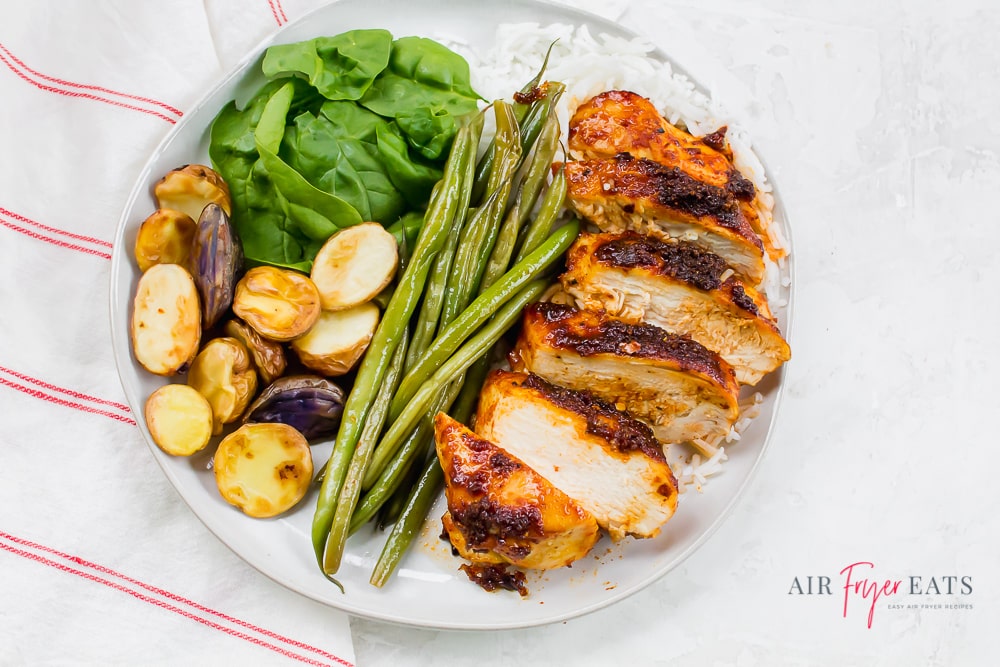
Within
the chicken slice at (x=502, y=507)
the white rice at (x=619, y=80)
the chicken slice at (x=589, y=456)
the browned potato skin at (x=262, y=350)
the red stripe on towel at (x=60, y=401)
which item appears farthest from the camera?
the white rice at (x=619, y=80)

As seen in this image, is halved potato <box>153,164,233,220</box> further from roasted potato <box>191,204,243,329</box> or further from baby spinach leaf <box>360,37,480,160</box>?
baby spinach leaf <box>360,37,480,160</box>

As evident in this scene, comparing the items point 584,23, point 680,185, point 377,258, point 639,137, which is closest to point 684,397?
point 680,185

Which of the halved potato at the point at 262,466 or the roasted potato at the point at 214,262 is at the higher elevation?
the roasted potato at the point at 214,262

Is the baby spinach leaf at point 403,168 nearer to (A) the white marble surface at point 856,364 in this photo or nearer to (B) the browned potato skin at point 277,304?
(B) the browned potato skin at point 277,304

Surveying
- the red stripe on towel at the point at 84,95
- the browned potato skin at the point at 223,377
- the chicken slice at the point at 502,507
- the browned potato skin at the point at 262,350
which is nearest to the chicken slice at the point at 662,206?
the chicken slice at the point at 502,507

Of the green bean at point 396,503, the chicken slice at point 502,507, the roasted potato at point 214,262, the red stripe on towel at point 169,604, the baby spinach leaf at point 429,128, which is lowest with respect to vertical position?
the red stripe on towel at point 169,604

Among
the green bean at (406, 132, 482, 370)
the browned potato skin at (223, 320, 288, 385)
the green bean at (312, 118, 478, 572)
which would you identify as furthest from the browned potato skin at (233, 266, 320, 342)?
the green bean at (406, 132, 482, 370)

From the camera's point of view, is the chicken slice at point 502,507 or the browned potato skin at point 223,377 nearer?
the chicken slice at point 502,507

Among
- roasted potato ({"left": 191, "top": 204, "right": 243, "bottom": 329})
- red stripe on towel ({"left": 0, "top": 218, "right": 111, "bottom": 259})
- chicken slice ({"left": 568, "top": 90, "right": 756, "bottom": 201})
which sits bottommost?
red stripe on towel ({"left": 0, "top": 218, "right": 111, "bottom": 259})
